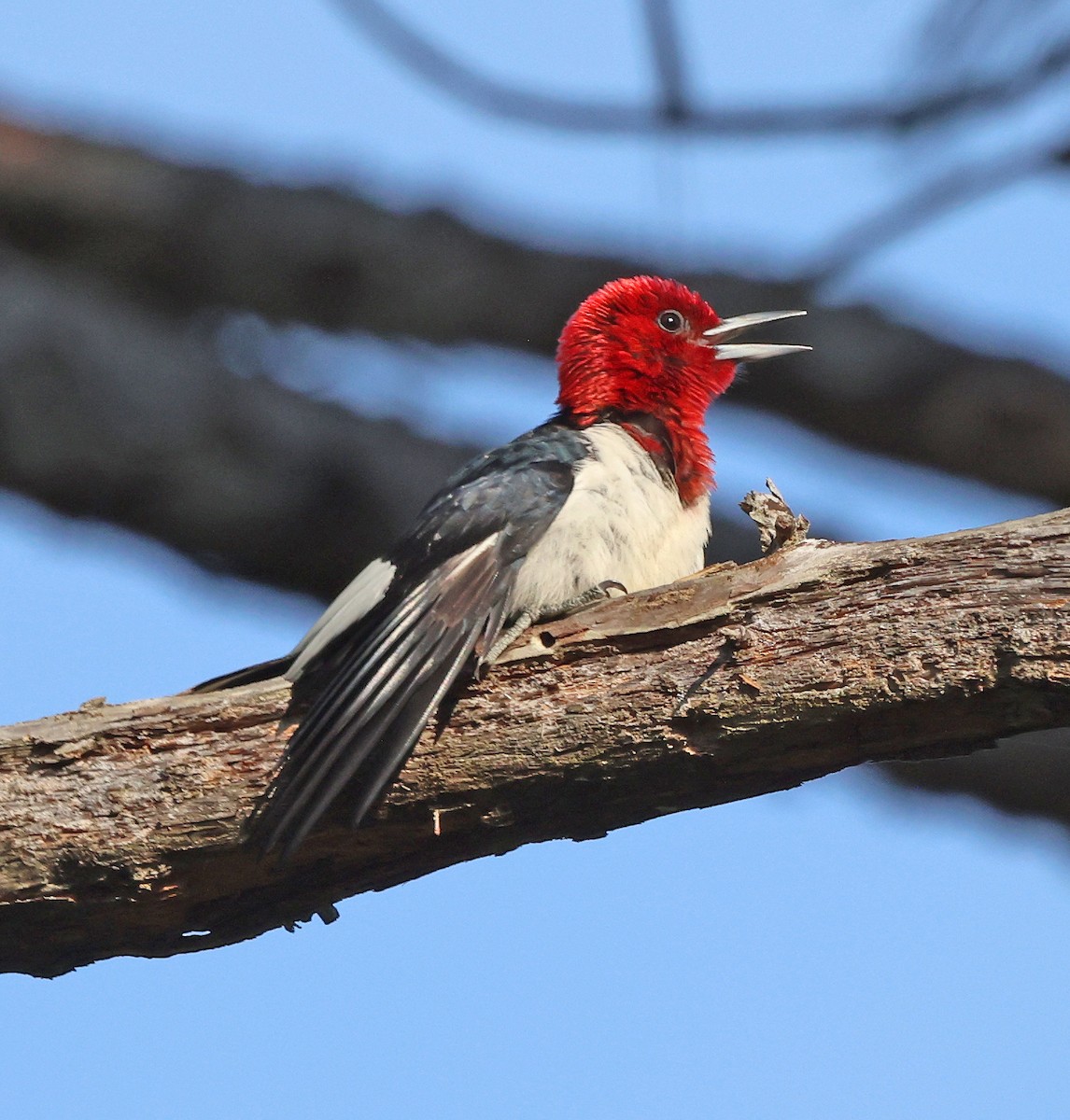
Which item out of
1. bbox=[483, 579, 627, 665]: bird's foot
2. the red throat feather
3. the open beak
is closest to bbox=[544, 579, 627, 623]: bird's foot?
bbox=[483, 579, 627, 665]: bird's foot

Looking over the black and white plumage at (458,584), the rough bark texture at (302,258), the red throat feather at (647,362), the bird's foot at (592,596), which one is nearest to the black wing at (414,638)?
the black and white plumage at (458,584)

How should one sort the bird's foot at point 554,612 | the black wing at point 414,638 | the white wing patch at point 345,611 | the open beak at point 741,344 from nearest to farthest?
the black wing at point 414,638, the bird's foot at point 554,612, the white wing patch at point 345,611, the open beak at point 741,344

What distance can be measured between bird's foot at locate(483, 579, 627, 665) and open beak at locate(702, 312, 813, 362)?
1312mm

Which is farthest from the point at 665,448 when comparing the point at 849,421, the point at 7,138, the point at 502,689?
the point at 7,138

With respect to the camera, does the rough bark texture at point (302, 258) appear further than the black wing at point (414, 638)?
Yes

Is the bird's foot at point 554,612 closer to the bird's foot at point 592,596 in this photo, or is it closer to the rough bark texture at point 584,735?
the bird's foot at point 592,596

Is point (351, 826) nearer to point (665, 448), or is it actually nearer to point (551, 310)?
point (665, 448)

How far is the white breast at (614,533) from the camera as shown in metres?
3.89

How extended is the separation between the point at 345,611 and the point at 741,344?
6.24 feet

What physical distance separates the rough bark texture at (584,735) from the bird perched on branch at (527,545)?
0.35 ft

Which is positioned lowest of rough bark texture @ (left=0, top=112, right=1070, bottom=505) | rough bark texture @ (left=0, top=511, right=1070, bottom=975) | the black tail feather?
rough bark texture @ (left=0, top=511, right=1070, bottom=975)

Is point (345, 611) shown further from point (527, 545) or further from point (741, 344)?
point (741, 344)

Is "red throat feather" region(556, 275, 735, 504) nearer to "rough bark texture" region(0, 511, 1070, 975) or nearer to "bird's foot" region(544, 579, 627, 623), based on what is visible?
"bird's foot" region(544, 579, 627, 623)

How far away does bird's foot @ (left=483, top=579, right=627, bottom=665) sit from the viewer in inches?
138
